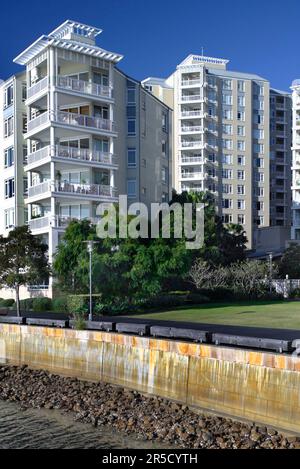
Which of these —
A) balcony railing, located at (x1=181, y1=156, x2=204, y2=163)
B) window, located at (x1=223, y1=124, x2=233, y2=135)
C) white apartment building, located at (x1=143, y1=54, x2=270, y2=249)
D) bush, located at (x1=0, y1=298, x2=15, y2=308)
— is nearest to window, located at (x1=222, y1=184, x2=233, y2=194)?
white apartment building, located at (x1=143, y1=54, x2=270, y2=249)

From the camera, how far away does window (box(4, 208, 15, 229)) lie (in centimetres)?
4834

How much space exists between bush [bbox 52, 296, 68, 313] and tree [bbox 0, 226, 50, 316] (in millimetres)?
3670

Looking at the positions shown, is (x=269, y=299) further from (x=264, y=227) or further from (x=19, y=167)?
(x=264, y=227)

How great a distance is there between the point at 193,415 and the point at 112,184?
3156 centimetres

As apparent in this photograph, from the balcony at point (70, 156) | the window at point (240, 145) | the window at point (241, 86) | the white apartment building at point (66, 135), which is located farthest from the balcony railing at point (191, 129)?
the balcony at point (70, 156)

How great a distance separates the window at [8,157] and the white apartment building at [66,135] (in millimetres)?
83

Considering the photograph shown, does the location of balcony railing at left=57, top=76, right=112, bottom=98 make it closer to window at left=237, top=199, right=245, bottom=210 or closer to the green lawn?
the green lawn

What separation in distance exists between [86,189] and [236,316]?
1781 centimetres

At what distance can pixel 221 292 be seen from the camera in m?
47.1

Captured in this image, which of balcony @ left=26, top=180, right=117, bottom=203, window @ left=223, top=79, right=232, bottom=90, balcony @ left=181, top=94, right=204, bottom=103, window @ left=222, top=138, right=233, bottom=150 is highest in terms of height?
window @ left=223, top=79, right=232, bottom=90

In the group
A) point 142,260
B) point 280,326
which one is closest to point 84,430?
point 280,326

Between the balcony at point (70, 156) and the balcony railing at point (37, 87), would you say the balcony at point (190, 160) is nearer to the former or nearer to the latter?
the balcony at point (70, 156)

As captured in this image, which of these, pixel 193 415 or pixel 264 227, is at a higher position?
pixel 264 227

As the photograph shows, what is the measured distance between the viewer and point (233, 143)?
9175 cm
